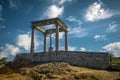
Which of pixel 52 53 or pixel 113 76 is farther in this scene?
pixel 52 53

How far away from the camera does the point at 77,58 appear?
88.0 ft

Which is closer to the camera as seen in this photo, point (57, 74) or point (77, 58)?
point (57, 74)

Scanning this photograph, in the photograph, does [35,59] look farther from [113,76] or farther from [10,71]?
[113,76]

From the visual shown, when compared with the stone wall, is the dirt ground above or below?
below

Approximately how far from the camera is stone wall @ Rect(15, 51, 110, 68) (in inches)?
1001

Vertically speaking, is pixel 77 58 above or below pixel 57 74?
above

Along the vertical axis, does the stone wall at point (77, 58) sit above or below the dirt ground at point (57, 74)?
above

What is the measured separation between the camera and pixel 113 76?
835 inches

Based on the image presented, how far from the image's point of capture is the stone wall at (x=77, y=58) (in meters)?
25.4

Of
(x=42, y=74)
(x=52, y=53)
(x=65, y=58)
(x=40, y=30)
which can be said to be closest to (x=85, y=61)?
(x=65, y=58)

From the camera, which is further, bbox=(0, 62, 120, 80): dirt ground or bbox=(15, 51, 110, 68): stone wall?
bbox=(15, 51, 110, 68): stone wall

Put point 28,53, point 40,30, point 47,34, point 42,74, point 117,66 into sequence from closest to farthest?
point 42,74 → point 117,66 → point 28,53 → point 40,30 → point 47,34

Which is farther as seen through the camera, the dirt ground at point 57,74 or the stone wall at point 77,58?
the stone wall at point 77,58

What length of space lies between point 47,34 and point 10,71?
15.0m
